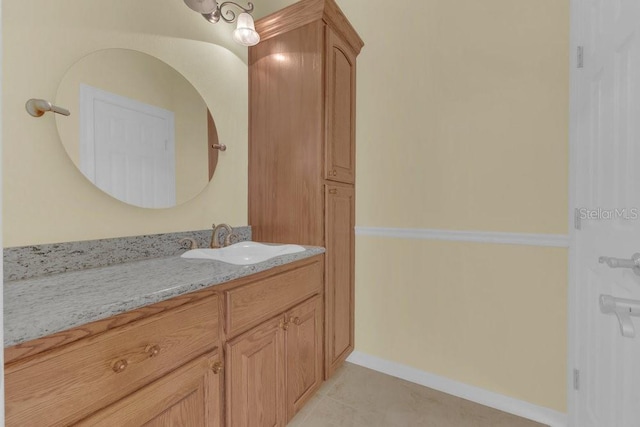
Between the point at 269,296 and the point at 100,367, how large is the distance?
659mm

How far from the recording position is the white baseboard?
1.60 metres

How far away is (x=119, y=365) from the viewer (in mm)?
805

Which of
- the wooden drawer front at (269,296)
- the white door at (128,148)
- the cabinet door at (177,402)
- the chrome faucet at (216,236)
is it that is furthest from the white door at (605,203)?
the white door at (128,148)

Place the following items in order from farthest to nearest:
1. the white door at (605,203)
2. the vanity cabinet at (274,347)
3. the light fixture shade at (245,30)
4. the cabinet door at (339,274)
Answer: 1. the cabinet door at (339,274)
2. the light fixture shade at (245,30)
3. the vanity cabinet at (274,347)
4. the white door at (605,203)

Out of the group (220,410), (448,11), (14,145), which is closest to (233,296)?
(220,410)

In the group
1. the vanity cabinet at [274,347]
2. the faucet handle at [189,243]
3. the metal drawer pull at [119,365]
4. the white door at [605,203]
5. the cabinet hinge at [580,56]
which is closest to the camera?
the metal drawer pull at [119,365]

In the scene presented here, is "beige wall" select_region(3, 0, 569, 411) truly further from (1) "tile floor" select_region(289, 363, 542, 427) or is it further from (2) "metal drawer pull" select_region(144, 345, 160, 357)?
(2) "metal drawer pull" select_region(144, 345, 160, 357)

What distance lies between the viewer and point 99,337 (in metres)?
0.77

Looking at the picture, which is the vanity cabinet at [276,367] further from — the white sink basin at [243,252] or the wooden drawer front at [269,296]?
the white sink basin at [243,252]

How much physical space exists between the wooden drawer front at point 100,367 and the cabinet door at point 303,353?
56 centimetres

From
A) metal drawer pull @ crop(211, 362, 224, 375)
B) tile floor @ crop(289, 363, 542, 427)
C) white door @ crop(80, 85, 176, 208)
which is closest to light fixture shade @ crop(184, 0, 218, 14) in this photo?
white door @ crop(80, 85, 176, 208)

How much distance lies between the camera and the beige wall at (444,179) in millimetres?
1466

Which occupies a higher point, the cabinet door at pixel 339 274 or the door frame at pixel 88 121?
the door frame at pixel 88 121

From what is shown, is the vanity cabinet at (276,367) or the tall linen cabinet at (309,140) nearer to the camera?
the vanity cabinet at (276,367)
